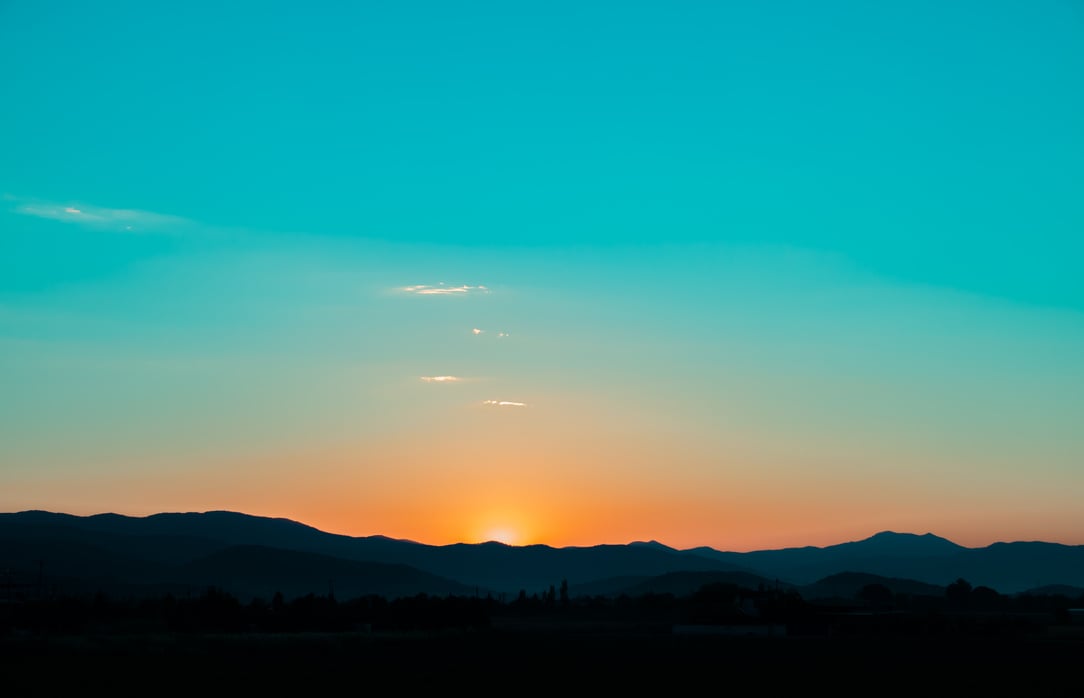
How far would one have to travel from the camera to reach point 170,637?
7762 centimetres

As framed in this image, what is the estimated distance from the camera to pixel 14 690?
4472 cm

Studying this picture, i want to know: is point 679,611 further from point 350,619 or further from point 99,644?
point 99,644

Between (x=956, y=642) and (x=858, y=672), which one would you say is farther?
(x=956, y=642)

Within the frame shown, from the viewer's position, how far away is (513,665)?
6297 cm

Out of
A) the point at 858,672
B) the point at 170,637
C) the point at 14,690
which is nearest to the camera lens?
the point at 14,690

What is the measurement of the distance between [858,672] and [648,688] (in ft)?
52.7

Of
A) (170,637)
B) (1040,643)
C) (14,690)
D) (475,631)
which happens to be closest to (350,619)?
(475,631)

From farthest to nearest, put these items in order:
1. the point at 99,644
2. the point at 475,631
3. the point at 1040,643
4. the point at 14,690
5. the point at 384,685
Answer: the point at 475,631 → the point at 1040,643 → the point at 99,644 → the point at 384,685 → the point at 14,690

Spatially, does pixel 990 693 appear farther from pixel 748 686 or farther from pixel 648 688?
pixel 648 688

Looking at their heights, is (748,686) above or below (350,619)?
below

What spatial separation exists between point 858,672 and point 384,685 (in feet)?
84.5

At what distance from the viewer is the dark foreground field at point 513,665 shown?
50094mm

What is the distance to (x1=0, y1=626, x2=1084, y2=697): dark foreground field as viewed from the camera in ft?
164

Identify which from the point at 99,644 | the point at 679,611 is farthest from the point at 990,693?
the point at 679,611
